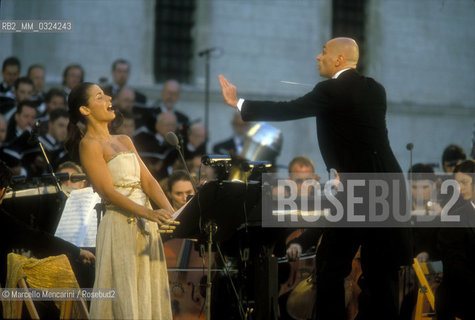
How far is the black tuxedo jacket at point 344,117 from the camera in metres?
4.98

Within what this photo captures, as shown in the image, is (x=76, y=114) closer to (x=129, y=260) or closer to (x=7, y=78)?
(x=129, y=260)

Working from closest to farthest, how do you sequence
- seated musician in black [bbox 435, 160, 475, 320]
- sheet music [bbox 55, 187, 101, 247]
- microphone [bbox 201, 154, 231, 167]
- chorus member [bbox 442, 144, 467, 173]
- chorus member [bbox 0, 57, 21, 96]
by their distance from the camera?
1. microphone [bbox 201, 154, 231, 167]
2. sheet music [bbox 55, 187, 101, 247]
3. seated musician in black [bbox 435, 160, 475, 320]
4. chorus member [bbox 442, 144, 467, 173]
5. chorus member [bbox 0, 57, 21, 96]

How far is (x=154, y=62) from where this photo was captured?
16969mm

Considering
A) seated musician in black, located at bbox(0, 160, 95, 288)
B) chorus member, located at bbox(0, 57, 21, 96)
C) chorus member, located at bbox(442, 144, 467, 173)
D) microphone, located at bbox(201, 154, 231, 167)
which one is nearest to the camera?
seated musician in black, located at bbox(0, 160, 95, 288)

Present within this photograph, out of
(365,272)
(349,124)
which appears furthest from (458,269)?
(349,124)

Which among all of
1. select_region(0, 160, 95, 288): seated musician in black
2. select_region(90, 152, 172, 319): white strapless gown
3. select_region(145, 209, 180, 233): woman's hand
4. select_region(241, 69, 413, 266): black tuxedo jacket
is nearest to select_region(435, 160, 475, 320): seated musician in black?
select_region(241, 69, 413, 266): black tuxedo jacket

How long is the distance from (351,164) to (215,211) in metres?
1.25

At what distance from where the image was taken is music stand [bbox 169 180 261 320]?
18.1ft

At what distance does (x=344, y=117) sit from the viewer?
16.5 feet

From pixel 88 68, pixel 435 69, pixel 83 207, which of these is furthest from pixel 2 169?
pixel 435 69

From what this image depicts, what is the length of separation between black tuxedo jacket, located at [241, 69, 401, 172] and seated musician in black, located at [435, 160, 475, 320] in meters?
2.05

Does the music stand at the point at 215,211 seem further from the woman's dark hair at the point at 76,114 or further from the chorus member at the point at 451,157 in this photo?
the chorus member at the point at 451,157

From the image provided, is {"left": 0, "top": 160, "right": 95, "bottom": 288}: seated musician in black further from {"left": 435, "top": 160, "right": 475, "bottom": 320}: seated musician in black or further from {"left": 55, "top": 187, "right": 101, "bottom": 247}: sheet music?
{"left": 435, "top": 160, "right": 475, "bottom": 320}: seated musician in black

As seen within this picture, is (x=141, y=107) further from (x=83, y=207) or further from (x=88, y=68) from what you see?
(x=83, y=207)
